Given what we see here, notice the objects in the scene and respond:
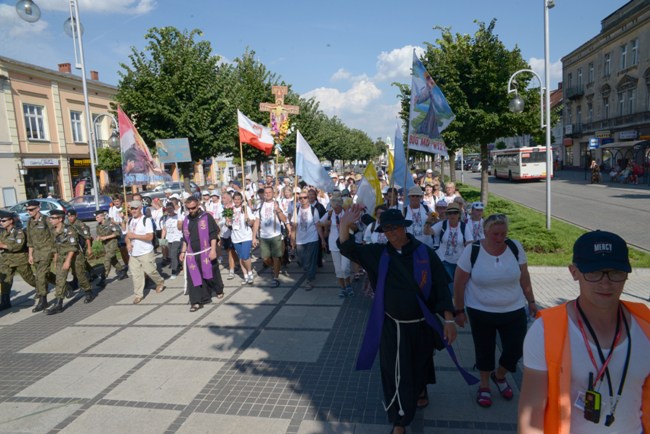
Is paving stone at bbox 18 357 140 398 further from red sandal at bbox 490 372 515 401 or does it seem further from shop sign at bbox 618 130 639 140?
shop sign at bbox 618 130 639 140

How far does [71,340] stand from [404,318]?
17.2 ft

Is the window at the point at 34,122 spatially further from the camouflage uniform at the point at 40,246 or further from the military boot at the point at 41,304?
the military boot at the point at 41,304

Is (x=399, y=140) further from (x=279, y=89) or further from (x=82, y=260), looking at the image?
(x=279, y=89)

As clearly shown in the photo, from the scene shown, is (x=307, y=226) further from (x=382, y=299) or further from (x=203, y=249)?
(x=382, y=299)

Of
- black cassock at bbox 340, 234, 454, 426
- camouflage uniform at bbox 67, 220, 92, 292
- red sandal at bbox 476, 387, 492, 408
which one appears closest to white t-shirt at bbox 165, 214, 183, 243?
camouflage uniform at bbox 67, 220, 92, 292

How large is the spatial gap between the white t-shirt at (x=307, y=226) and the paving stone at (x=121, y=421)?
14.4 feet

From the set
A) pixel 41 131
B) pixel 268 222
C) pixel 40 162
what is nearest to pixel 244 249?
pixel 268 222

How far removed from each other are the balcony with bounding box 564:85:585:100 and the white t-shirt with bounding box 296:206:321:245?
47887 mm

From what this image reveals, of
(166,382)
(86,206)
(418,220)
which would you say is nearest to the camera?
(166,382)

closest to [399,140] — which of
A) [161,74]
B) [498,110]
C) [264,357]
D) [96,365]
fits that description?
[264,357]

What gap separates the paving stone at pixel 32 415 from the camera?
410 cm

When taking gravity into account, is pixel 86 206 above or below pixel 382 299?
below

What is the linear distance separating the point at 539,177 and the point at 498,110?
72.3 ft

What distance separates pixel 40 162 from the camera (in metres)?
29.7
